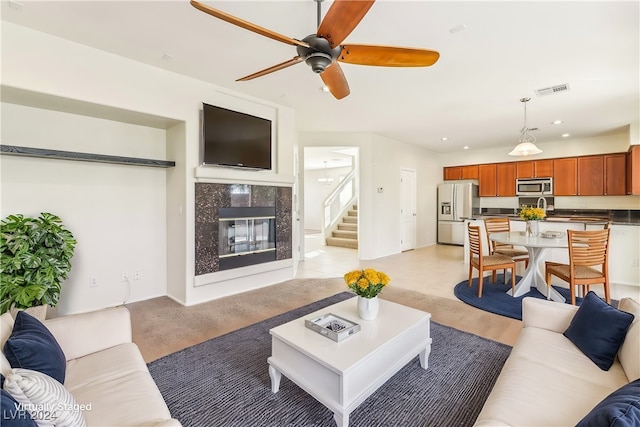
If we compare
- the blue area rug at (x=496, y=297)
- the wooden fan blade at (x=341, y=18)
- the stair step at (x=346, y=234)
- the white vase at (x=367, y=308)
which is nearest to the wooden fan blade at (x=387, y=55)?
the wooden fan blade at (x=341, y=18)

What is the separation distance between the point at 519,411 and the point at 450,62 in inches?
124

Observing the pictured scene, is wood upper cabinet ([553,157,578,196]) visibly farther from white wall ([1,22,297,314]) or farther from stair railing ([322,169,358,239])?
white wall ([1,22,297,314])

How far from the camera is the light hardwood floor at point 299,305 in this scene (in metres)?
2.86

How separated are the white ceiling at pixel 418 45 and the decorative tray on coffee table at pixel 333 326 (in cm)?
236

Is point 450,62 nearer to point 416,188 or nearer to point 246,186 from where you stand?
point 246,186

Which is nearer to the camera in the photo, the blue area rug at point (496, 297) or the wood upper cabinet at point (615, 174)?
the blue area rug at point (496, 297)

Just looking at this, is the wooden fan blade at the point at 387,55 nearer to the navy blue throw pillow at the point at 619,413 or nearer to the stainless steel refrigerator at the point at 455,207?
the navy blue throw pillow at the point at 619,413

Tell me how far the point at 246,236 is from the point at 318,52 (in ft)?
9.41

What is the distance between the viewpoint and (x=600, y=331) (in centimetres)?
165

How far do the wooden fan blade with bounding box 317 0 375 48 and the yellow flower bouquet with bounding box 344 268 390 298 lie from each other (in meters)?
1.53

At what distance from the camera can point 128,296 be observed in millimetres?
3791

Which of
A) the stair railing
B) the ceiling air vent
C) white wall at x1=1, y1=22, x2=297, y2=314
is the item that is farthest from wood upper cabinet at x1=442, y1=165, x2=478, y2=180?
white wall at x1=1, y1=22, x2=297, y2=314

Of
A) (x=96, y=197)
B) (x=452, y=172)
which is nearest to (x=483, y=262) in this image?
(x=96, y=197)

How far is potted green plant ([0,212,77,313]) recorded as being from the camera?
254 centimetres
